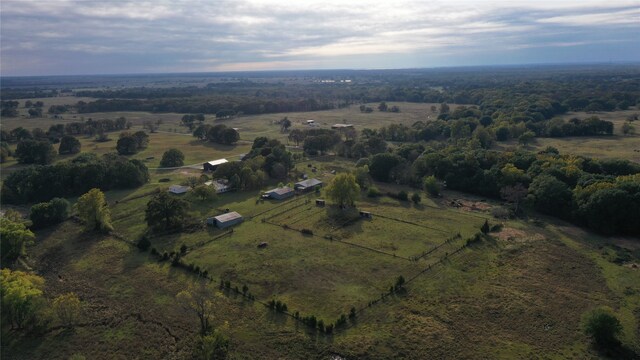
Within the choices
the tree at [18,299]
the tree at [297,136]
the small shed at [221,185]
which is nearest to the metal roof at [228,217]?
the small shed at [221,185]

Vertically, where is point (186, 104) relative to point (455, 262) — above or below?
above

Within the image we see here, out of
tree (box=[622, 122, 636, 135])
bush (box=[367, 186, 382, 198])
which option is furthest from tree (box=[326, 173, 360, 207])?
tree (box=[622, 122, 636, 135])

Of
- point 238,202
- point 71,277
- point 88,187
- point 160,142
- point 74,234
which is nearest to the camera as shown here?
point 71,277

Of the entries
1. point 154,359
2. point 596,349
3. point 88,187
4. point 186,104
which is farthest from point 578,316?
point 186,104

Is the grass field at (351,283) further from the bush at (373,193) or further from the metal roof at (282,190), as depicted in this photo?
the bush at (373,193)

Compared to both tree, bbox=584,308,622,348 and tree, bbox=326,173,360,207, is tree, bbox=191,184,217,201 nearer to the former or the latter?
tree, bbox=326,173,360,207

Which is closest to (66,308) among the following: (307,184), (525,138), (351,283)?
(351,283)

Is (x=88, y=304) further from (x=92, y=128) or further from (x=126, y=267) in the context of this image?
(x=92, y=128)
